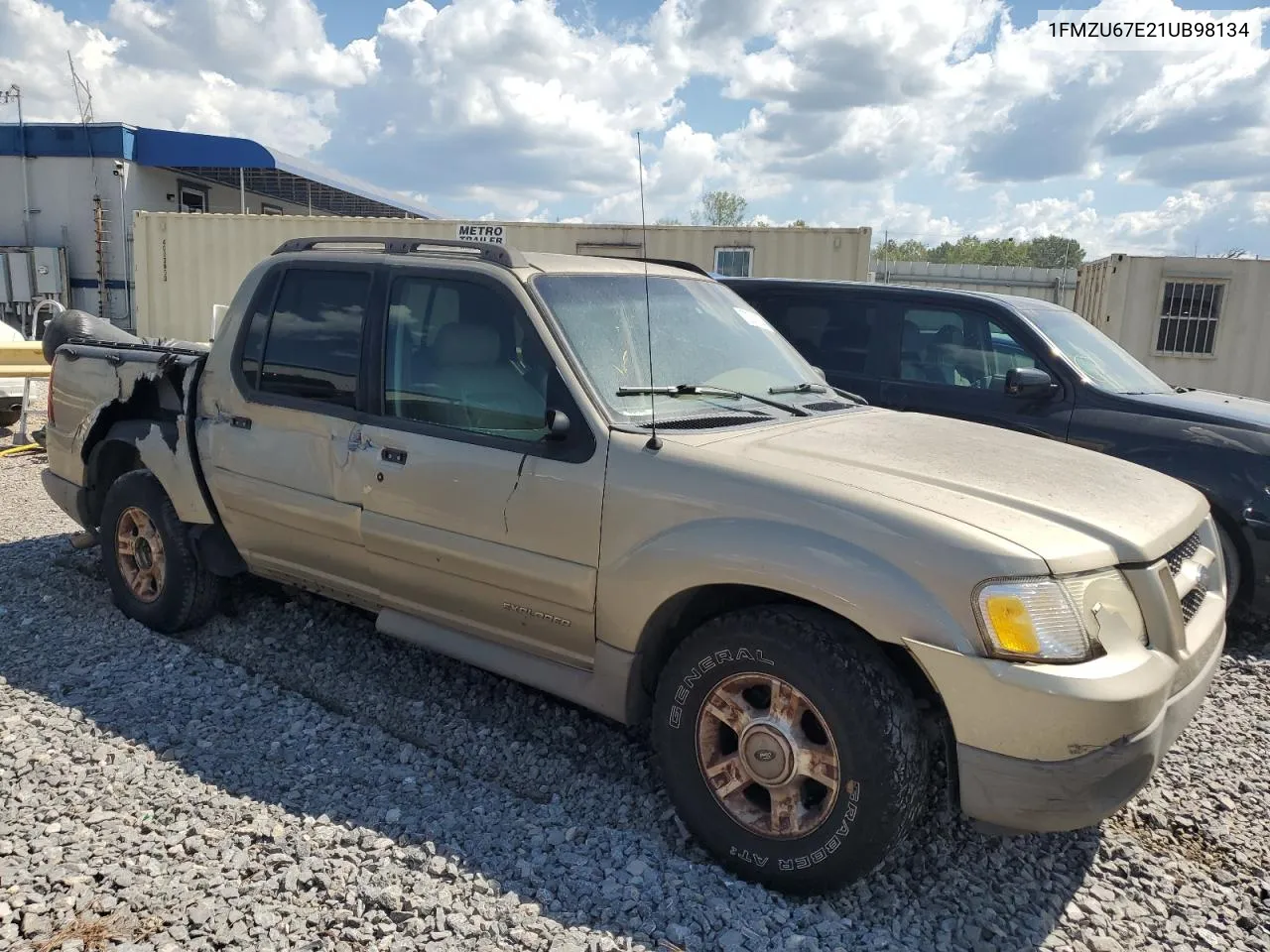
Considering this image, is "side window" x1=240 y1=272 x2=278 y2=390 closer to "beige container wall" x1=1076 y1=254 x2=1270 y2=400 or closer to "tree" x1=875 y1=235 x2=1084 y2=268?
"beige container wall" x1=1076 y1=254 x2=1270 y2=400

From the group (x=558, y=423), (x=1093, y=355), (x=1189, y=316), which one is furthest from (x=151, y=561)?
(x=1189, y=316)

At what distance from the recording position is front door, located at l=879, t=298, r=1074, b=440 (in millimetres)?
5797

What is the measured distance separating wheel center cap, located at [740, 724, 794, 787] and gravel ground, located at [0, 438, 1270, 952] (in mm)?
344

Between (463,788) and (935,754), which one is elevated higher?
(935,754)

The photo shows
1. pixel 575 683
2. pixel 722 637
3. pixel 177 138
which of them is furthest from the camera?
pixel 177 138

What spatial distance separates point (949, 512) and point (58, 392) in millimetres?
4758

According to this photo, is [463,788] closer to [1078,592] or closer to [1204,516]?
[1078,592]

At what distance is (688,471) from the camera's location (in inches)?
116

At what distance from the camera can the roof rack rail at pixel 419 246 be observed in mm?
3621

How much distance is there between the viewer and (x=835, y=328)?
659cm

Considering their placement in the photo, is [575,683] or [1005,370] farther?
[1005,370]

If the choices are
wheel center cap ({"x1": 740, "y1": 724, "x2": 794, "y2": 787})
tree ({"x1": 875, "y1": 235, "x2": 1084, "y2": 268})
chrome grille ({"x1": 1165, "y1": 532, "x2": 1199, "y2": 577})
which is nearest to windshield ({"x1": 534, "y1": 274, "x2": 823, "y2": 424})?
wheel center cap ({"x1": 740, "y1": 724, "x2": 794, "y2": 787})

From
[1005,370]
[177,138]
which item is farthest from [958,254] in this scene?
[1005,370]

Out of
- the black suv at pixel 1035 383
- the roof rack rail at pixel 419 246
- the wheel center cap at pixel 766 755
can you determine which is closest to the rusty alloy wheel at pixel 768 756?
the wheel center cap at pixel 766 755
